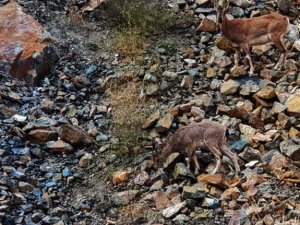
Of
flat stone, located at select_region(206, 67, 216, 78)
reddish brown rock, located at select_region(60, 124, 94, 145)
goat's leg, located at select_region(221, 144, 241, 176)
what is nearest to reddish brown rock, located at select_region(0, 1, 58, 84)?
reddish brown rock, located at select_region(60, 124, 94, 145)

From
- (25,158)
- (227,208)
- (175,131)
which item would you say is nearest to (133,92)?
(175,131)

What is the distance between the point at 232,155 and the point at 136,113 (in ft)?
6.30

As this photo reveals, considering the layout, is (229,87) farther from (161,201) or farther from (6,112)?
(6,112)

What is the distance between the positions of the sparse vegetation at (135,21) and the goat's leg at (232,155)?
3.14 meters

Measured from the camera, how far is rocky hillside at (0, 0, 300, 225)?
7949 mm

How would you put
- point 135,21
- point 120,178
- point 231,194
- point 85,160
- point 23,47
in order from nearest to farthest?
point 231,194, point 120,178, point 85,160, point 23,47, point 135,21

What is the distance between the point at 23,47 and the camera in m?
10.8

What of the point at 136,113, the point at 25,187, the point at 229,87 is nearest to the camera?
the point at 25,187

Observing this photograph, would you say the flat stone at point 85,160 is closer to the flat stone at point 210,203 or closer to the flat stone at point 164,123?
the flat stone at point 164,123

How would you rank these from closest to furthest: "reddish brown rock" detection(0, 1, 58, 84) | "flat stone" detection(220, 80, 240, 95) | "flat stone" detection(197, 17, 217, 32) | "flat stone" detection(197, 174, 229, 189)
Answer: "flat stone" detection(197, 174, 229, 189) → "flat stone" detection(220, 80, 240, 95) → "reddish brown rock" detection(0, 1, 58, 84) → "flat stone" detection(197, 17, 217, 32)

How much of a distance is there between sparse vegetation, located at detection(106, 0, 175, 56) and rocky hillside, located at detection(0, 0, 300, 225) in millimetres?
23

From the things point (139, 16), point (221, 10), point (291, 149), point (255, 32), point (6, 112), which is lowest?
point (291, 149)

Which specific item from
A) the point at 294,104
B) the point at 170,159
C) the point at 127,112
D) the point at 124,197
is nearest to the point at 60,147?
the point at 127,112

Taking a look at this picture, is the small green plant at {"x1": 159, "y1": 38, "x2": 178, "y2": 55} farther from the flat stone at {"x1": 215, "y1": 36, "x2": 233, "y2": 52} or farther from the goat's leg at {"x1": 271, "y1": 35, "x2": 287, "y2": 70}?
the goat's leg at {"x1": 271, "y1": 35, "x2": 287, "y2": 70}
